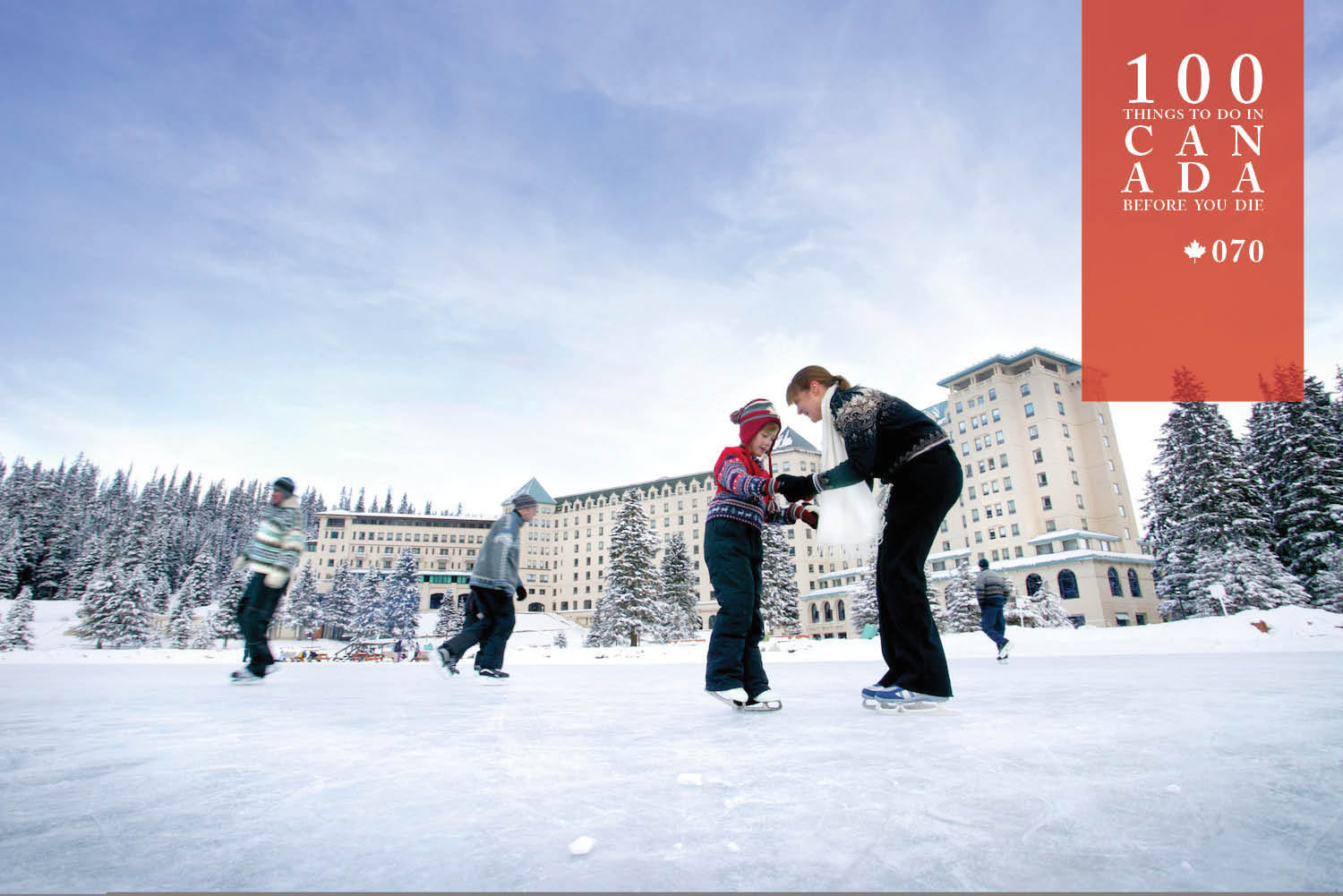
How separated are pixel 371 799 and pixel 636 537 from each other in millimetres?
37721

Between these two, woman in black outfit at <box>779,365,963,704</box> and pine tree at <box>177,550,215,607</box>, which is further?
pine tree at <box>177,550,215,607</box>

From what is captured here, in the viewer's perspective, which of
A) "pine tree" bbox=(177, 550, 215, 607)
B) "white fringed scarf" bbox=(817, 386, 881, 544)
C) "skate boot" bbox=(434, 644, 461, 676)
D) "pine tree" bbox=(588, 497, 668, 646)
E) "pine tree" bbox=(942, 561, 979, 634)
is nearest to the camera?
"white fringed scarf" bbox=(817, 386, 881, 544)

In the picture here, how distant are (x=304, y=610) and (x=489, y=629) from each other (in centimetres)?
8365

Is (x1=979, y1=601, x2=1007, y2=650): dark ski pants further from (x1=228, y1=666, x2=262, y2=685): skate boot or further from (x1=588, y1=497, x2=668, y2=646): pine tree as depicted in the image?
(x1=588, y1=497, x2=668, y2=646): pine tree

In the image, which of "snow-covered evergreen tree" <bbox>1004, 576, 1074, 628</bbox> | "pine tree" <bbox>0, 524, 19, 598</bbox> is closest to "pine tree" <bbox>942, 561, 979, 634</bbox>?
"snow-covered evergreen tree" <bbox>1004, 576, 1074, 628</bbox>

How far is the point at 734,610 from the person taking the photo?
4.14 m

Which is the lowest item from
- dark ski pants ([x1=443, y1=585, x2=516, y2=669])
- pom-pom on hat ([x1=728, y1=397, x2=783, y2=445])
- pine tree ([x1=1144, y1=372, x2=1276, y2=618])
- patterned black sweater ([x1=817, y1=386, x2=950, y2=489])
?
dark ski pants ([x1=443, y1=585, x2=516, y2=669])

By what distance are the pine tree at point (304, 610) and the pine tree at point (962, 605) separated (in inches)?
2860

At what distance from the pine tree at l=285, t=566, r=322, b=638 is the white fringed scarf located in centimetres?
8704

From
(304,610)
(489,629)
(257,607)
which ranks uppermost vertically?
(304,610)

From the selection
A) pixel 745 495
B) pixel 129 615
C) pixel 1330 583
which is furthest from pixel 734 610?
pixel 129 615

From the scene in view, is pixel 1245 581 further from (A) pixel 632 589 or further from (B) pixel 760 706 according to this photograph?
(B) pixel 760 706

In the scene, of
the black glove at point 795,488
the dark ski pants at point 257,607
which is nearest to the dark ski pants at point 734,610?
the black glove at point 795,488

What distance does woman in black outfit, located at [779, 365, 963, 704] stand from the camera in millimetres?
3635
